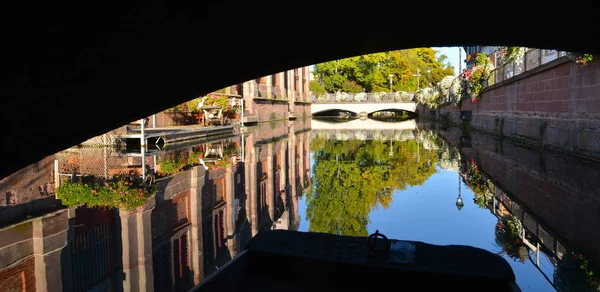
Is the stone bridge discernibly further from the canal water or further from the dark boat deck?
the dark boat deck

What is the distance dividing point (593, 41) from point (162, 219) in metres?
5.10

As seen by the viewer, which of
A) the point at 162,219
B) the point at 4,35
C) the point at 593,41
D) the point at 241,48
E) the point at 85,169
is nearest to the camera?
the point at 4,35

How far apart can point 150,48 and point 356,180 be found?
23.5 ft

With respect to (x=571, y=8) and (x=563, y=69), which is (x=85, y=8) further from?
(x=563, y=69)

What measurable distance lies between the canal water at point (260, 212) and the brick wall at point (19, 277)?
18 millimetres

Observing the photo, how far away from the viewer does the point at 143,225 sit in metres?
5.85

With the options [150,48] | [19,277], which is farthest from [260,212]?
[150,48]

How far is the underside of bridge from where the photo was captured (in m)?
2.05

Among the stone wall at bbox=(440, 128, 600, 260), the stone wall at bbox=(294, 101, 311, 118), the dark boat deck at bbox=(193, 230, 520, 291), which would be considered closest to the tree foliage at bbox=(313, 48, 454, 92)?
the stone wall at bbox=(294, 101, 311, 118)

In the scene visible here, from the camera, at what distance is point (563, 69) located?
1216 centimetres

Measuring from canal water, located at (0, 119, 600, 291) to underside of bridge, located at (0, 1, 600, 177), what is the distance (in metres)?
1.72

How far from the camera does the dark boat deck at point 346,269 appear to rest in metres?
3.28

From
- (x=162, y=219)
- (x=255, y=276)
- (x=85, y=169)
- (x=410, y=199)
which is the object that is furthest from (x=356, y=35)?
(x=85, y=169)

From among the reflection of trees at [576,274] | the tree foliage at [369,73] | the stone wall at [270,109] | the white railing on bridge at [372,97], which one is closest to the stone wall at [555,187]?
the reflection of trees at [576,274]
